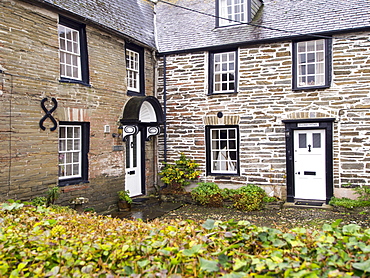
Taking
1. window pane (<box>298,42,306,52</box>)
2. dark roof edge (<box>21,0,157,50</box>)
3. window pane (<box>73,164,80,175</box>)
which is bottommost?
window pane (<box>73,164,80,175</box>)

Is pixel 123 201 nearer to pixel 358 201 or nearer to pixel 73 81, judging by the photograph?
pixel 73 81

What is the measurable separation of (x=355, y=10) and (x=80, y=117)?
9.48 m

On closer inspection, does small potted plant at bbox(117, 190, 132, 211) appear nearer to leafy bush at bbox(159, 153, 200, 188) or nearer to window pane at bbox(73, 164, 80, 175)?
window pane at bbox(73, 164, 80, 175)

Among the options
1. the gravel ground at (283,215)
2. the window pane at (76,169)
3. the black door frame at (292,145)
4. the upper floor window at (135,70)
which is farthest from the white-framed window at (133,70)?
the black door frame at (292,145)

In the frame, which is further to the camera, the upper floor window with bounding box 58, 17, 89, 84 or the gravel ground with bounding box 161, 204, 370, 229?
the upper floor window with bounding box 58, 17, 89, 84

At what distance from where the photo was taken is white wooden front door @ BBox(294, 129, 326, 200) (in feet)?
37.0

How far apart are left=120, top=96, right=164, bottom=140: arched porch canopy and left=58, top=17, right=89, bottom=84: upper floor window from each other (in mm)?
1799

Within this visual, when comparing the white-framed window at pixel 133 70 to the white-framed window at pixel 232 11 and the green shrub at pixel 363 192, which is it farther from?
the green shrub at pixel 363 192

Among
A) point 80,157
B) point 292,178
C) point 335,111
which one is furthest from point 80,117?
point 335,111

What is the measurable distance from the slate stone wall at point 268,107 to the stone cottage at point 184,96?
0.12ft

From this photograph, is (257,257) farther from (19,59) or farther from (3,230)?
(19,59)

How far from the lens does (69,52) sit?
9781 millimetres

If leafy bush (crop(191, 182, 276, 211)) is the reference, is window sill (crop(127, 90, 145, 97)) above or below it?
above

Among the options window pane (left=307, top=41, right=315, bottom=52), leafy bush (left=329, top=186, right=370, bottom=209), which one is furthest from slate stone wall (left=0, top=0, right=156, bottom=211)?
leafy bush (left=329, top=186, right=370, bottom=209)
